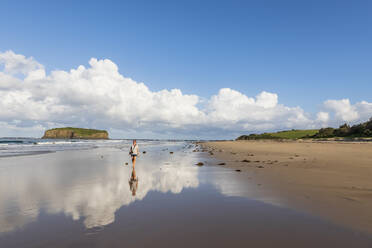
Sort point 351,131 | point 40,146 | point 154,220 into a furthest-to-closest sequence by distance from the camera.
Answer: point 351,131, point 40,146, point 154,220

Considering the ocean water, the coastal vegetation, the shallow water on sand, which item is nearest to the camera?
the shallow water on sand

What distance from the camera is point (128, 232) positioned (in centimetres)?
486

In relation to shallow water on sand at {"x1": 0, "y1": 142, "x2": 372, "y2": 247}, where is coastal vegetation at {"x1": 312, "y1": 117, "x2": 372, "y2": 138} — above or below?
above

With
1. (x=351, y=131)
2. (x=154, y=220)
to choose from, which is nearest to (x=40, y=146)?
(x=154, y=220)

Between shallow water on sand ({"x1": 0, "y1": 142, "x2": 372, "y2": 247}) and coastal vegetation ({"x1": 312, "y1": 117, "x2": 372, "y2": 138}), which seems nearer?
shallow water on sand ({"x1": 0, "y1": 142, "x2": 372, "y2": 247})

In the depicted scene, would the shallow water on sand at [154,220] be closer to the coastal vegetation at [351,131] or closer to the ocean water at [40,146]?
the ocean water at [40,146]

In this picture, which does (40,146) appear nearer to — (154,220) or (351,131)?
(154,220)

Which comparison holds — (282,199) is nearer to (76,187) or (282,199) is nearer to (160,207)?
(160,207)

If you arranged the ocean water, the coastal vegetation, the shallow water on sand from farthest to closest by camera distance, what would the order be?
the coastal vegetation, the ocean water, the shallow water on sand

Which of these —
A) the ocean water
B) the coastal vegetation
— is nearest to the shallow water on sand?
the ocean water

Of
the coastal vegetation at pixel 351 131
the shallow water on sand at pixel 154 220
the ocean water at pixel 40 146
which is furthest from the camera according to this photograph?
the coastal vegetation at pixel 351 131

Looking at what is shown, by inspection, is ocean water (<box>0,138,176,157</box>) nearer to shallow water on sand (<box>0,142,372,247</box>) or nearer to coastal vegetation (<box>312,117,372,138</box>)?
shallow water on sand (<box>0,142,372,247</box>)

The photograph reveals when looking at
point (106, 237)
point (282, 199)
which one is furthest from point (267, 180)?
point (106, 237)

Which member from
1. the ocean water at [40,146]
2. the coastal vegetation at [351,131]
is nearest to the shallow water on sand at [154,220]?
the ocean water at [40,146]
